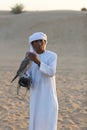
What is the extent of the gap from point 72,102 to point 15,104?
4.49 ft

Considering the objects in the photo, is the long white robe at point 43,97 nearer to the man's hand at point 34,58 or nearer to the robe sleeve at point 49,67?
the robe sleeve at point 49,67

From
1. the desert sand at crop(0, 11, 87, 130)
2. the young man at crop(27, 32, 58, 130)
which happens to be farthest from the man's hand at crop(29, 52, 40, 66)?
the desert sand at crop(0, 11, 87, 130)

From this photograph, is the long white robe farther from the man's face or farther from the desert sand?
the desert sand

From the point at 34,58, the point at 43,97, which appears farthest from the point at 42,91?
the point at 34,58

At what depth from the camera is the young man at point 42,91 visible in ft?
18.7

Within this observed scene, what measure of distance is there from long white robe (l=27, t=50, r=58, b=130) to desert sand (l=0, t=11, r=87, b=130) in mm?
2531

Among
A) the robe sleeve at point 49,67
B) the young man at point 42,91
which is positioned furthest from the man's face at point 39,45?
the robe sleeve at point 49,67

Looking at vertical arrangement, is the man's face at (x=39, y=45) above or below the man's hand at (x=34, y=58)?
above

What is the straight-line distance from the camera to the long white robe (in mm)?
5711

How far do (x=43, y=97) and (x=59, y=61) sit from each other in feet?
66.1

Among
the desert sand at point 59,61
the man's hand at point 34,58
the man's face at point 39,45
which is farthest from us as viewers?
the desert sand at point 59,61

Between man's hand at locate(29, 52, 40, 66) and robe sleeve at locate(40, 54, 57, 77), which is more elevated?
man's hand at locate(29, 52, 40, 66)

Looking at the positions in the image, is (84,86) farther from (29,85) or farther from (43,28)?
(43,28)

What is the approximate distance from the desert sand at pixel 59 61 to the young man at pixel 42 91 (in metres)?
2.53
